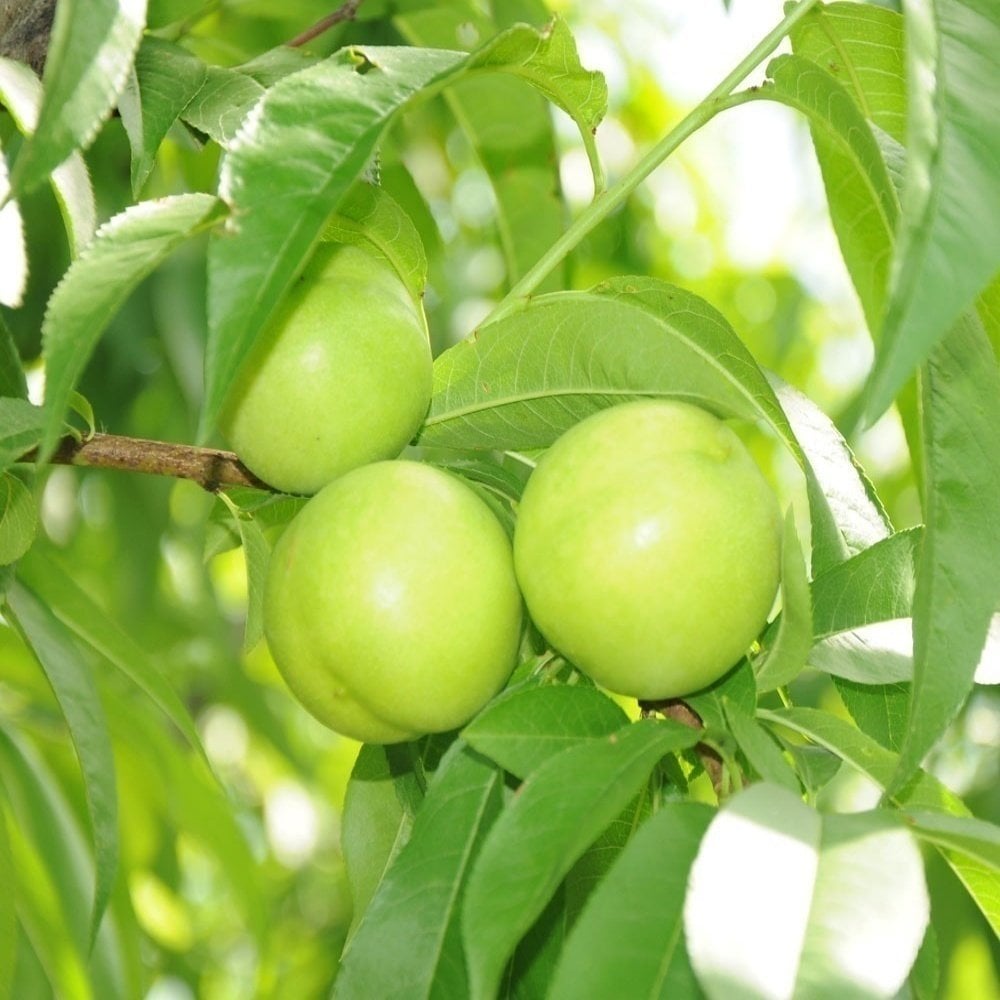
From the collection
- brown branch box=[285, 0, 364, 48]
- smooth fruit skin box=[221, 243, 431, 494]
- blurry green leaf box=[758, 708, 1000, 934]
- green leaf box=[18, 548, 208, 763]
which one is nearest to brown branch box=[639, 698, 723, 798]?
blurry green leaf box=[758, 708, 1000, 934]

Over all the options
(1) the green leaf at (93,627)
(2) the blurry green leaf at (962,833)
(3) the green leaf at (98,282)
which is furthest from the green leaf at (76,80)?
(1) the green leaf at (93,627)

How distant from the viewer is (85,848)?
1845 mm

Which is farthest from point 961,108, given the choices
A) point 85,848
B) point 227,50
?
point 85,848

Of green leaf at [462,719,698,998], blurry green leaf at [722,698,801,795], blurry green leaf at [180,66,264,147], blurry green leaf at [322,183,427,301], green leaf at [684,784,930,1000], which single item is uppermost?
blurry green leaf at [180,66,264,147]

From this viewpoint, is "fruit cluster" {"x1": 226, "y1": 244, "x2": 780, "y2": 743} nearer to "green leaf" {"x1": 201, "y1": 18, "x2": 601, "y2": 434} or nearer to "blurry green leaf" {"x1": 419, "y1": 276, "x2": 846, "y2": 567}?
"blurry green leaf" {"x1": 419, "y1": 276, "x2": 846, "y2": 567}

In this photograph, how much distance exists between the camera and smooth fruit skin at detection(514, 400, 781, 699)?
3.01 ft

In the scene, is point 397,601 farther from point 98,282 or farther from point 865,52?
point 865,52

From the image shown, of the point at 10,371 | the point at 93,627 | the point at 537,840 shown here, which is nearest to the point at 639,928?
the point at 537,840

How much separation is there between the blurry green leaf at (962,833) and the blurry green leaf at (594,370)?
0.34 m

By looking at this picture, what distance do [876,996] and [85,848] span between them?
1.44 meters

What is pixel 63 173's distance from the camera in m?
1.01

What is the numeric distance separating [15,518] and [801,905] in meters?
0.72

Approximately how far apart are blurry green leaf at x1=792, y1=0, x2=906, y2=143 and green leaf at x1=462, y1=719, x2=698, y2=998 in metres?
0.64

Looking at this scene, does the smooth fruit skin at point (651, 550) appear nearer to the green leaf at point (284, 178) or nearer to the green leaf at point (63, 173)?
the green leaf at point (284, 178)
